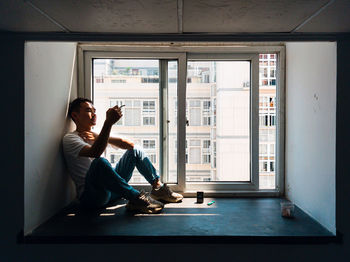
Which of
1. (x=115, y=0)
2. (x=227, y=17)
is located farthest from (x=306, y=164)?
(x=115, y=0)

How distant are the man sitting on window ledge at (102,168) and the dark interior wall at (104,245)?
15.4 inches

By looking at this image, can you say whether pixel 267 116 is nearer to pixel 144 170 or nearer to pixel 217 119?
pixel 217 119

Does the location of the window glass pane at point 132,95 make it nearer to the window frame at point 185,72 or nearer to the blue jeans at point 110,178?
the window frame at point 185,72

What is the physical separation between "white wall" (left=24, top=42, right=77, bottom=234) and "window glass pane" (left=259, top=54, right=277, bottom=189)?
1.61m

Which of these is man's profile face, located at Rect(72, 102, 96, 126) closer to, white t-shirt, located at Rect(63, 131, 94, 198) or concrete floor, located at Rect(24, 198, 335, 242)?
white t-shirt, located at Rect(63, 131, 94, 198)

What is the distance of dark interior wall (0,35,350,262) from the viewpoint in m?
1.48

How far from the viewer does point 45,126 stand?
1.71 meters

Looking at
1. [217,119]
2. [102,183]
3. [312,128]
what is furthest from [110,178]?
[312,128]

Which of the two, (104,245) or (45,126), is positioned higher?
(45,126)

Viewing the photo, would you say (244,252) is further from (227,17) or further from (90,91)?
(90,91)

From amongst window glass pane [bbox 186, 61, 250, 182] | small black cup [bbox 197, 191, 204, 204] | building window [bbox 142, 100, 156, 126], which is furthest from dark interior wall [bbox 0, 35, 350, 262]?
building window [bbox 142, 100, 156, 126]

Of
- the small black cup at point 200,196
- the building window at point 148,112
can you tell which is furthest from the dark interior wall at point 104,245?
the building window at point 148,112

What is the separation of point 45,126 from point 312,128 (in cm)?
179

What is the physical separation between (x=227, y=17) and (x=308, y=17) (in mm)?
406
